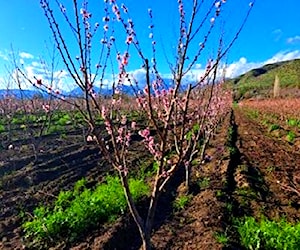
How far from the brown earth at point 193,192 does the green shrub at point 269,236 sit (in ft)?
0.59

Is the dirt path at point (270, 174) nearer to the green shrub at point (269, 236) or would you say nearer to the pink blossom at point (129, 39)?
the green shrub at point (269, 236)

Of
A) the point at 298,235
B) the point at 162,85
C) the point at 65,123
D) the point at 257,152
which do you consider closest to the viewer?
the point at 298,235

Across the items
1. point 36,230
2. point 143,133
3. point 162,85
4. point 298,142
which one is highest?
point 162,85

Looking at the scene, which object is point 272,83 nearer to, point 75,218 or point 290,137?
point 290,137

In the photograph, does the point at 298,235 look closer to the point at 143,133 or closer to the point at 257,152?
the point at 143,133

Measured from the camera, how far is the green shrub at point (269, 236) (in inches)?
202

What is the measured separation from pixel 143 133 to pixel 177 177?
527 centimetres

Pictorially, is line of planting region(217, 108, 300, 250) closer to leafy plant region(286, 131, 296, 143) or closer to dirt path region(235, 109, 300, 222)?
dirt path region(235, 109, 300, 222)

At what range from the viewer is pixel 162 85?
5555 mm

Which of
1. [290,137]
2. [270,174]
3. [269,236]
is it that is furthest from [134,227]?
[290,137]

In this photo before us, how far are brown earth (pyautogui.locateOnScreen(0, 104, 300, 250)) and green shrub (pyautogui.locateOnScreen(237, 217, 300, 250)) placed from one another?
181 mm

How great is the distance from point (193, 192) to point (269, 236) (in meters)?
3.00

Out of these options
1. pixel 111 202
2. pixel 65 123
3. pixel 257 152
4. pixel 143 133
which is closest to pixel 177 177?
pixel 111 202

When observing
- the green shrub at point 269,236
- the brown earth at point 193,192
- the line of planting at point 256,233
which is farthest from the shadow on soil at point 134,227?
the green shrub at point 269,236
